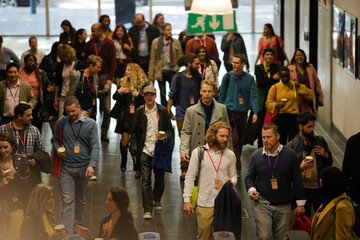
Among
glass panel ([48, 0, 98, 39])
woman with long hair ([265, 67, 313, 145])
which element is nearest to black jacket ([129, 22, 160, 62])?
woman with long hair ([265, 67, 313, 145])

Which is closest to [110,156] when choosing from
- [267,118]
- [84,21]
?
[267,118]

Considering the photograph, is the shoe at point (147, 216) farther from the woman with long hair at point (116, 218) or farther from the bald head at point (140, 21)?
the bald head at point (140, 21)

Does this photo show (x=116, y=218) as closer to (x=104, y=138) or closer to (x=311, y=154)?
(x=311, y=154)

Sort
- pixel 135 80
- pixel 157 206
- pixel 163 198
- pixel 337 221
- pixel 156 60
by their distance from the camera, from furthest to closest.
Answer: pixel 156 60, pixel 135 80, pixel 163 198, pixel 157 206, pixel 337 221

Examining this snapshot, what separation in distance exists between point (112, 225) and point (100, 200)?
4.04 m

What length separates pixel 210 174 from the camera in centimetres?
761

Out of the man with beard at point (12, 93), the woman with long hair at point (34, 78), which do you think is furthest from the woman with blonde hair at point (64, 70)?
the man with beard at point (12, 93)

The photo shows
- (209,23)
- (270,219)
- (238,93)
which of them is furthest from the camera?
(238,93)

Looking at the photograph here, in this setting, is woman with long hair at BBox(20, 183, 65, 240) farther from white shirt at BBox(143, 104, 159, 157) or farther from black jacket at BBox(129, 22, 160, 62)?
black jacket at BBox(129, 22, 160, 62)

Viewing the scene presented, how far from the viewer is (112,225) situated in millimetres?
6344

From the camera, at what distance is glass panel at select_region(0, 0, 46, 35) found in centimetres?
3134

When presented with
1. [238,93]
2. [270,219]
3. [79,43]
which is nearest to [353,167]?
[270,219]

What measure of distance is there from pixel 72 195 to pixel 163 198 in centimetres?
218

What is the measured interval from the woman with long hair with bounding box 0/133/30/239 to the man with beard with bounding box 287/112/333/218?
3.10 meters
